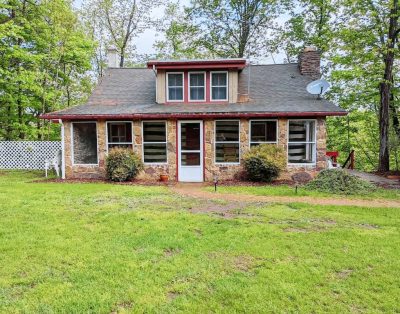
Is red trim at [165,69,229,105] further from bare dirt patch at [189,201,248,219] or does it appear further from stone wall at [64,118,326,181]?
bare dirt patch at [189,201,248,219]

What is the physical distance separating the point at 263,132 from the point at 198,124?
2861 millimetres

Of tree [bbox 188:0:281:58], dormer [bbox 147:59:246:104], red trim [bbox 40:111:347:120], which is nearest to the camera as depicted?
red trim [bbox 40:111:347:120]

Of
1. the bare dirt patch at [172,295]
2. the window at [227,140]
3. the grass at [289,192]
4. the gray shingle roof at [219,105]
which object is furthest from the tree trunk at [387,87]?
the bare dirt patch at [172,295]

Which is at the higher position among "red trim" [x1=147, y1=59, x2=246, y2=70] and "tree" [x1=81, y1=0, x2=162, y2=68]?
"tree" [x1=81, y1=0, x2=162, y2=68]

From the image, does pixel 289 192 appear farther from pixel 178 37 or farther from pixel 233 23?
pixel 178 37

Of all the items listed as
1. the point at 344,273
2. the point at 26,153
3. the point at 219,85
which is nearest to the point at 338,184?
the point at 344,273

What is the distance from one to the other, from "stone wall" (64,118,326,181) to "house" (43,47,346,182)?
0.12 feet

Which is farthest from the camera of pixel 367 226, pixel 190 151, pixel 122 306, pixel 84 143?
pixel 84 143

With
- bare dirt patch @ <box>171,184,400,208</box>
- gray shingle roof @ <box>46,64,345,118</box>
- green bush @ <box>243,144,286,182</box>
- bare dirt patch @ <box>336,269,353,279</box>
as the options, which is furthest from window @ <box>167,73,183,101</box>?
bare dirt patch @ <box>336,269,353,279</box>

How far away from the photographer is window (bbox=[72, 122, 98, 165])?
11.6 metres

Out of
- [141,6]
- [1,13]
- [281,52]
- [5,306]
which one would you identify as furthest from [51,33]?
[5,306]

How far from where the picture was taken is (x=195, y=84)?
12.2 metres

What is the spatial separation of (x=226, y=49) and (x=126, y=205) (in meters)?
19.5

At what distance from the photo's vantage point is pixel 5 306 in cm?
276
